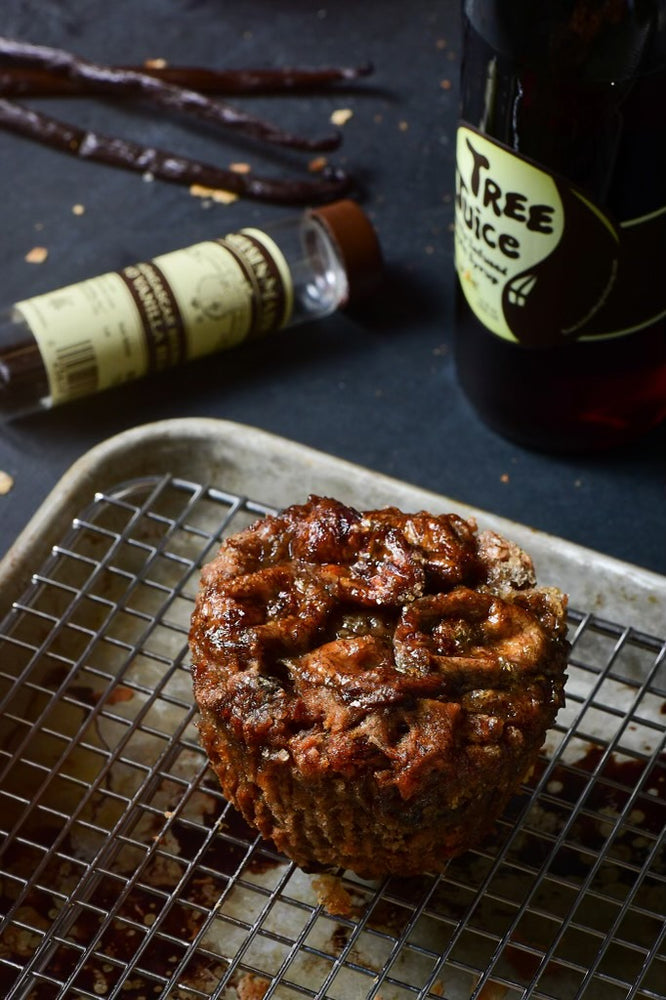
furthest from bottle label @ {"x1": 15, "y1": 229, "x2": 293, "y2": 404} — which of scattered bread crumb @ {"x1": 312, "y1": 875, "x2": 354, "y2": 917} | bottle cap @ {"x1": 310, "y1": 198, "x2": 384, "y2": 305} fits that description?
scattered bread crumb @ {"x1": 312, "y1": 875, "x2": 354, "y2": 917}

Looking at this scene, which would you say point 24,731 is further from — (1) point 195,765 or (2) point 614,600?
(2) point 614,600

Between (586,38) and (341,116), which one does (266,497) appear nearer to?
(586,38)

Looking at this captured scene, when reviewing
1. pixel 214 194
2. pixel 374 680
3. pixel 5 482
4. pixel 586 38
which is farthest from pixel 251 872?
pixel 214 194

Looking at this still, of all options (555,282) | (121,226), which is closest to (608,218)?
(555,282)

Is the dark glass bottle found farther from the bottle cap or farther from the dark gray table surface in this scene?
the bottle cap

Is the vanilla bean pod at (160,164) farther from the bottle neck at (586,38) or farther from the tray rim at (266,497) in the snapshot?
the bottle neck at (586,38)
